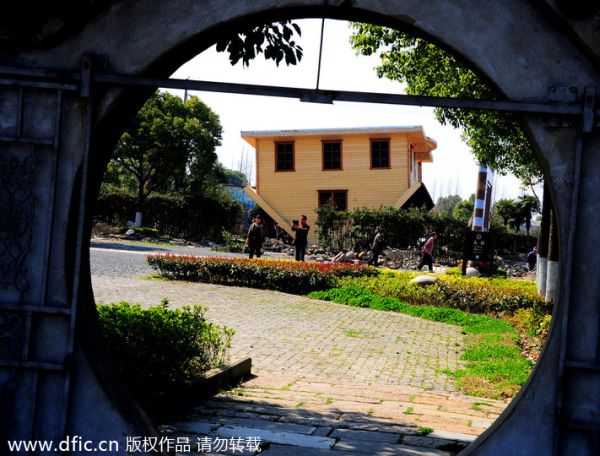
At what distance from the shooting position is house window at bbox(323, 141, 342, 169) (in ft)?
119

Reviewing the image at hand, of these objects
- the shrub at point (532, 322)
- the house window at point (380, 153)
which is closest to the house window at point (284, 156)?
the house window at point (380, 153)

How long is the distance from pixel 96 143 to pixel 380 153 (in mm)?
31932

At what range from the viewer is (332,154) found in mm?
36281

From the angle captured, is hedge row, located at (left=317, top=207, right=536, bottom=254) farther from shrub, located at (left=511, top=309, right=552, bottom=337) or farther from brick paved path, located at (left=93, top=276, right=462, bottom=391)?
shrub, located at (left=511, top=309, right=552, bottom=337)

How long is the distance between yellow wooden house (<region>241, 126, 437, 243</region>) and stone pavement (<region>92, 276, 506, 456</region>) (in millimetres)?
20420

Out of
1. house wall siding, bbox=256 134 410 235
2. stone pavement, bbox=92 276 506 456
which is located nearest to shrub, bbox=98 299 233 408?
stone pavement, bbox=92 276 506 456

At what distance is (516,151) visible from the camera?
17.4 m

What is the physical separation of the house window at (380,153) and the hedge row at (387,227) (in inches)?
156

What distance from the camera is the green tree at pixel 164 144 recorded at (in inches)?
1460

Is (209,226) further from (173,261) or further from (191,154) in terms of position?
(173,261)

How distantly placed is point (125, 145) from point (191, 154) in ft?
13.0

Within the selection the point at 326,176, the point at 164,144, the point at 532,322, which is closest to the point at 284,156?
the point at 326,176

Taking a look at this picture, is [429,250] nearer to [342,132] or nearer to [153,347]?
[342,132]

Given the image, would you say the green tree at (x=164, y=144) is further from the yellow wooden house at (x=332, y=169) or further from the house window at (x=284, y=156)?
the house window at (x=284, y=156)
